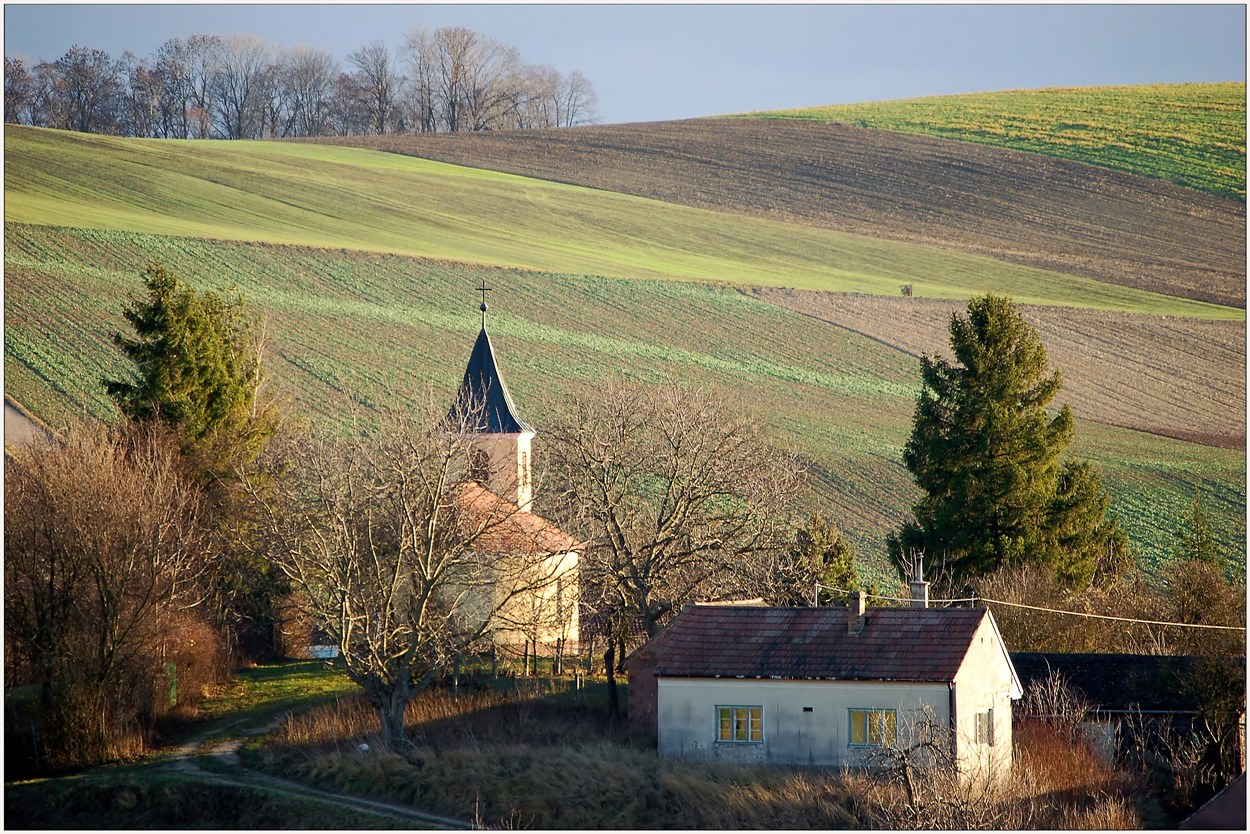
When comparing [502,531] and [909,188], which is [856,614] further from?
[909,188]

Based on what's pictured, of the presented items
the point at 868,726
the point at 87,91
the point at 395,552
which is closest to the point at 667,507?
the point at 395,552

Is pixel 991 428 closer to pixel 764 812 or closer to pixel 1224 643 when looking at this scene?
pixel 1224 643

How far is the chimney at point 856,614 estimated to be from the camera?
93.4ft

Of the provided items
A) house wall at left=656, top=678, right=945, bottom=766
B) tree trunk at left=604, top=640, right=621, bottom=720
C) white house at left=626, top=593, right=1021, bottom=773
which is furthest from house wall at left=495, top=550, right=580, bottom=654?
house wall at left=656, top=678, right=945, bottom=766

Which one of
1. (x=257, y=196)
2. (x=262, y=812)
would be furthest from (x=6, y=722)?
(x=257, y=196)

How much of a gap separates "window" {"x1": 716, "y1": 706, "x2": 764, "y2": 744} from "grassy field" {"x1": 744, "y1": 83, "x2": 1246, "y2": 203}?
211ft

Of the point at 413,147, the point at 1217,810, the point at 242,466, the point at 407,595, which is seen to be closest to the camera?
the point at 1217,810

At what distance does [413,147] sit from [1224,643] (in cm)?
7761

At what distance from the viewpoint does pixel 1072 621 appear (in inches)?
1439

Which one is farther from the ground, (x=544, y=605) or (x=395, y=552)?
(x=395, y=552)

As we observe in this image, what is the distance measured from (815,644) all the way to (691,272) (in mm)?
51942

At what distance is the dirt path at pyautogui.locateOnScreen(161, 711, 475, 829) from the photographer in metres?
26.3

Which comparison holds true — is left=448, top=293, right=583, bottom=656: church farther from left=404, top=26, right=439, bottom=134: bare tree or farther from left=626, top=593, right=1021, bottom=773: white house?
left=404, top=26, right=439, bottom=134: bare tree

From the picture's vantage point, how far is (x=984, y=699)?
91.2ft
